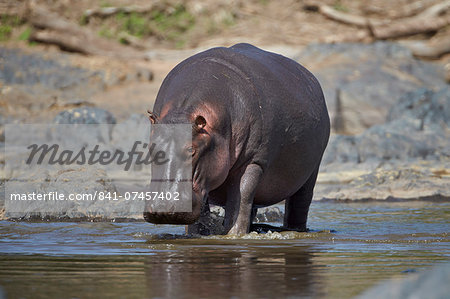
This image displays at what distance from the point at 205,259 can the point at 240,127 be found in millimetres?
1314

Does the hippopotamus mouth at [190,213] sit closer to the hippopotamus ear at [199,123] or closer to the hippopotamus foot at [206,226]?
the hippopotamus ear at [199,123]

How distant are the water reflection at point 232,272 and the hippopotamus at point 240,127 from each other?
412 mm

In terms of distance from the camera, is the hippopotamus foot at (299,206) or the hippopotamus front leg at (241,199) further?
the hippopotamus foot at (299,206)

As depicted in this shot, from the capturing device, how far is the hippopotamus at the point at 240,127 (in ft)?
17.1

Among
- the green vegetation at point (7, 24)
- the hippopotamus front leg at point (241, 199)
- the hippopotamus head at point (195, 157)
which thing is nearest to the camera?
the hippopotamus head at point (195, 157)

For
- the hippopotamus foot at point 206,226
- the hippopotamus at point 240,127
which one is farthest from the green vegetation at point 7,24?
the hippopotamus foot at point 206,226

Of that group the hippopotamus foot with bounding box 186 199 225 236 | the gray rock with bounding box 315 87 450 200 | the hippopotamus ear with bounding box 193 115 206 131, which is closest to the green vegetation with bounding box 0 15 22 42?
the gray rock with bounding box 315 87 450 200

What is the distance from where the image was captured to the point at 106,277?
376cm

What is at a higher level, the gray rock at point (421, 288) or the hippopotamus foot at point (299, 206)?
the hippopotamus foot at point (299, 206)

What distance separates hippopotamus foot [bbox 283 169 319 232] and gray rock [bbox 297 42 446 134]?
8.69 metres

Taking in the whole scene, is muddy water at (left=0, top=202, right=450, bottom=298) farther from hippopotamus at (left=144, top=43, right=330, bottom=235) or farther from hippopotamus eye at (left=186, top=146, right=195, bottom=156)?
hippopotamus eye at (left=186, top=146, right=195, bottom=156)

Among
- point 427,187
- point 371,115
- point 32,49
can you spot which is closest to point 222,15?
point 32,49

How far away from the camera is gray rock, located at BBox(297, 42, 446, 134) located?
15.8 meters

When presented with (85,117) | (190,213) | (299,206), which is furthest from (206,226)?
(85,117)
